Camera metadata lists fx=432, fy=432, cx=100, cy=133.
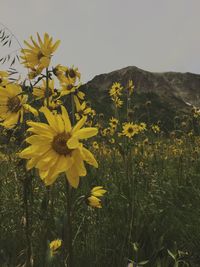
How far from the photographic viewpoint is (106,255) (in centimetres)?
245

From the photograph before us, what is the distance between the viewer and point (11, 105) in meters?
2.19

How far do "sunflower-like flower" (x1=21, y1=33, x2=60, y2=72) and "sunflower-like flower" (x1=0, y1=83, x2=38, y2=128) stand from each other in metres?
0.16

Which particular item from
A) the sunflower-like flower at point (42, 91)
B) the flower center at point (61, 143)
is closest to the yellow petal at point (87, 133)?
the flower center at point (61, 143)

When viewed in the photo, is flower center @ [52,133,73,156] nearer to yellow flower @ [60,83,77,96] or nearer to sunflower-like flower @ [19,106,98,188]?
sunflower-like flower @ [19,106,98,188]

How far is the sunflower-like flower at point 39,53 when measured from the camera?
7.21ft

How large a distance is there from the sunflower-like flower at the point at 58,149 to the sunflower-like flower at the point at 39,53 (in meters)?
0.64

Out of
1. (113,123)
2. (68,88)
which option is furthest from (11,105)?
(113,123)

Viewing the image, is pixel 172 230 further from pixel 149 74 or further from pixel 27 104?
pixel 149 74

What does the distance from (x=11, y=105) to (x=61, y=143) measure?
Answer: 664mm

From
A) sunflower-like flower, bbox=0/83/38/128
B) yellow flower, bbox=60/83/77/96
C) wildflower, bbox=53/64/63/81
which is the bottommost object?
sunflower-like flower, bbox=0/83/38/128

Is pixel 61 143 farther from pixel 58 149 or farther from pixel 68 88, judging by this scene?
pixel 68 88

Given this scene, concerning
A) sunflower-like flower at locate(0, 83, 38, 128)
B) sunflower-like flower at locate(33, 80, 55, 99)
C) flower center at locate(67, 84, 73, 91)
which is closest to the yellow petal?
sunflower-like flower at locate(0, 83, 38, 128)

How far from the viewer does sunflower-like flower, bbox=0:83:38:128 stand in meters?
2.10

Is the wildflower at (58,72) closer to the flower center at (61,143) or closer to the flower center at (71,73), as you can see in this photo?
the flower center at (71,73)
